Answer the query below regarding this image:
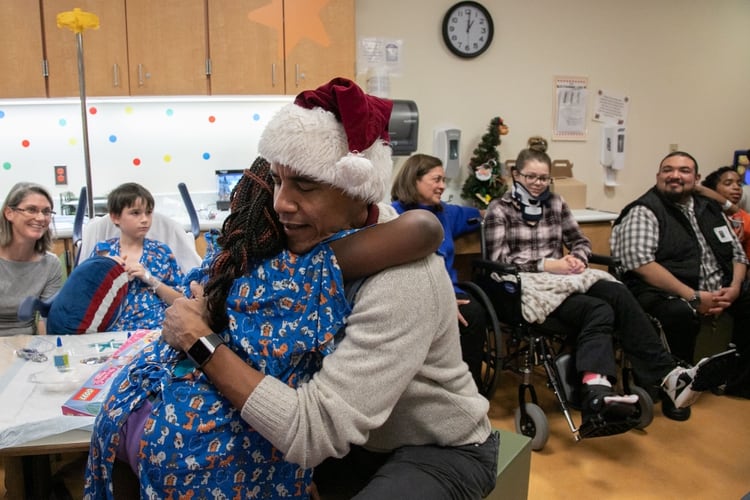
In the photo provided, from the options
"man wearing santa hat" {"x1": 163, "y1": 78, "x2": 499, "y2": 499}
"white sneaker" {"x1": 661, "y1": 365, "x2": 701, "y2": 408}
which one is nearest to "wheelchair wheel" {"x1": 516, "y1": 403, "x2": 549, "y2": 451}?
"white sneaker" {"x1": 661, "y1": 365, "x2": 701, "y2": 408}

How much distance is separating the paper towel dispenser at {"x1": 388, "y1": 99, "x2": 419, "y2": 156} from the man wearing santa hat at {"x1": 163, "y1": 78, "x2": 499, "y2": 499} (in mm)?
2843

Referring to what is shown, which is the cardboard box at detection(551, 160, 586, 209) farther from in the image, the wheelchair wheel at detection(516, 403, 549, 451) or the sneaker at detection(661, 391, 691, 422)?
the wheelchair wheel at detection(516, 403, 549, 451)

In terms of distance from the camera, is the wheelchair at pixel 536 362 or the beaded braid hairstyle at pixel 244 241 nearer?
the beaded braid hairstyle at pixel 244 241

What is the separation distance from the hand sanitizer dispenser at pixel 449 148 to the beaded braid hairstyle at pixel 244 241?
3.17 m

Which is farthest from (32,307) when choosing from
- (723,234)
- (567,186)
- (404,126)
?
(567,186)

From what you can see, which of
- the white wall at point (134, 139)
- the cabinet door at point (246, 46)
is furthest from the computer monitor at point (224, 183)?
the cabinet door at point (246, 46)

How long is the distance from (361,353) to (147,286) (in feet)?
5.34

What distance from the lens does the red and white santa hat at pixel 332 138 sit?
3.58 feet

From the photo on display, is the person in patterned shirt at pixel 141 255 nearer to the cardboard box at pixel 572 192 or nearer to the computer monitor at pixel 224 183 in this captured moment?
the computer monitor at pixel 224 183

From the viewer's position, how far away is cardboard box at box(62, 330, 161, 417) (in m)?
1.37

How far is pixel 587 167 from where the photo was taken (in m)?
4.86

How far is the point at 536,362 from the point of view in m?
2.72

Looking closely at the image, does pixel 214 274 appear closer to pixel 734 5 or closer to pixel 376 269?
pixel 376 269

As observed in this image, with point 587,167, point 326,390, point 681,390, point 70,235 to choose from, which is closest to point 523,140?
point 587,167
